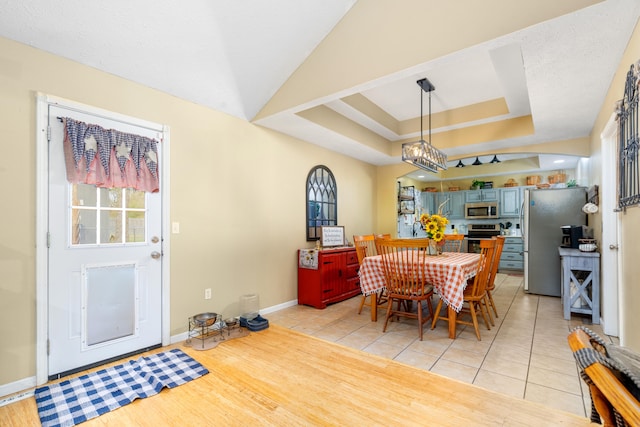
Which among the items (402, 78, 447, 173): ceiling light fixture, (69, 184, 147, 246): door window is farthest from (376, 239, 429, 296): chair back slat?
(69, 184, 147, 246): door window

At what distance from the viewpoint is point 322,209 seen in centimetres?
505

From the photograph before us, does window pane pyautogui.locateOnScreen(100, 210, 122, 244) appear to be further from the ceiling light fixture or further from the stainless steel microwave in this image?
the stainless steel microwave

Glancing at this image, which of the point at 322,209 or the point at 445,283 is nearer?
A: the point at 445,283

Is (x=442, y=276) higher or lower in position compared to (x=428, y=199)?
lower

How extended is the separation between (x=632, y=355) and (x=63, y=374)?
3.35m

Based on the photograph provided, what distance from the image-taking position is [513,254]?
7.19 meters

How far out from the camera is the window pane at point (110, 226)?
2629 millimetres

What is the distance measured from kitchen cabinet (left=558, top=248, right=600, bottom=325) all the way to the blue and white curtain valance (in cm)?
474

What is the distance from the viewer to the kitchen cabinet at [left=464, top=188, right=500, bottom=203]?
7.79m

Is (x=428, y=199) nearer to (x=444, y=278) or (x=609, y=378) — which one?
(x=444, y=278)

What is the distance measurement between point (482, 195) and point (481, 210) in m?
0.40

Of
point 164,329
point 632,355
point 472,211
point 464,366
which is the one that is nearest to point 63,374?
point 164,329

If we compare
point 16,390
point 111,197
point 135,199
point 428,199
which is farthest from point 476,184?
point 16,390

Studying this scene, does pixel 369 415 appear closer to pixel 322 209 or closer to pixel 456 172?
pixel 322 209
